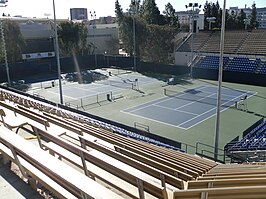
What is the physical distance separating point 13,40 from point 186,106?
29.3 meters

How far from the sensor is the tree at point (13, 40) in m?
42.5

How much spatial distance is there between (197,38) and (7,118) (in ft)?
145

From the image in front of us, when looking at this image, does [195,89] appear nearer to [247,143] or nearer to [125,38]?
[247,143]

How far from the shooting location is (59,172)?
400cm

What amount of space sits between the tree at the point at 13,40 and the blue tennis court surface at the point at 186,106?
24744 millimetres

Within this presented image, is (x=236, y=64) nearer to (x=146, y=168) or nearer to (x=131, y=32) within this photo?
A: (x=131, y=32)

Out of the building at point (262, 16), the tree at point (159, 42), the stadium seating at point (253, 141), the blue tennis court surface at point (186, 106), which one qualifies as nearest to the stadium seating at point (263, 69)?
the blue tennis court surface at point (186, 106)

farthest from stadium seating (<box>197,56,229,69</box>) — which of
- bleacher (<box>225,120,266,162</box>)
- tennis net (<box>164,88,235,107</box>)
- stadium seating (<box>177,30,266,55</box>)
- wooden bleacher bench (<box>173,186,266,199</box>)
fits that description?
wooden bleacher bench (<box>173,186,266,199</box>)

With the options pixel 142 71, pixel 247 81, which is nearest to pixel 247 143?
pixel 247 81

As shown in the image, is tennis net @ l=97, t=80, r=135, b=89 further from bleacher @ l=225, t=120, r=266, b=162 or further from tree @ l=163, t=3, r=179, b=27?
tree @ l=163, t=3, r=179, b=27

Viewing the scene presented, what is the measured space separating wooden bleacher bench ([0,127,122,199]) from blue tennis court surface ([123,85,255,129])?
17083 millimetres

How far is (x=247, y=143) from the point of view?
51.3ft

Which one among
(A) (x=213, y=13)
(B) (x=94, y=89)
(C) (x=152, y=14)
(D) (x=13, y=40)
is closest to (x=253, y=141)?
(B) (x=94, y=89)

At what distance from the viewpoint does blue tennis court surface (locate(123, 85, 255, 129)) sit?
2288 cm
